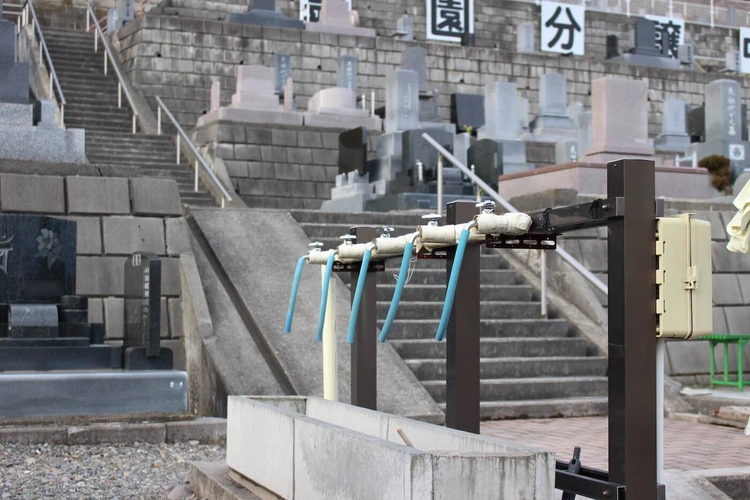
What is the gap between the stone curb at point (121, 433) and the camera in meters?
6.88

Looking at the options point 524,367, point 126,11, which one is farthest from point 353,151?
point 126,11

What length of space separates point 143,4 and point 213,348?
19660mm

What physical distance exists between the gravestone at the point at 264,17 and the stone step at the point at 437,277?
14.8 meters

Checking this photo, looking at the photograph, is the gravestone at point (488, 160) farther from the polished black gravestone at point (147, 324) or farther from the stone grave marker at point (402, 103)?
the polished black gravestone at point (147, 324)

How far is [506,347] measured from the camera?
29.1 ft

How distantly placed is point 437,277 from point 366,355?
4.46m

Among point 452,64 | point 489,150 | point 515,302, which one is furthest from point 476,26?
point 515,302

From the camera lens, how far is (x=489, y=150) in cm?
1583

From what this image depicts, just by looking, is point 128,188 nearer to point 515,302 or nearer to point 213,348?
point 213,348

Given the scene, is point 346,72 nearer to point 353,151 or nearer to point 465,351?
point 353,151

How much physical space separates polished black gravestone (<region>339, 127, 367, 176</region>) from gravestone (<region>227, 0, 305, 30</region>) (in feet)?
24.7

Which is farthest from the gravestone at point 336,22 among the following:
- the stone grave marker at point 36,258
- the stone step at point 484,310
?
the stone grave marker at point 36,258

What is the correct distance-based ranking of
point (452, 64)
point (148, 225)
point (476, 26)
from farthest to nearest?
point (476, 26), point (452, 64), point (148, 225)

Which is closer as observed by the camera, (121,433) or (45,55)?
(121,433)
